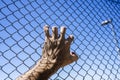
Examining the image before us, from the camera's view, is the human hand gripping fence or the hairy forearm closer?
the hairy forearm

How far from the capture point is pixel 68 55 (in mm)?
2916

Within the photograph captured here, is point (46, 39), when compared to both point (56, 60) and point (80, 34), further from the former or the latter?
point (80, 34)

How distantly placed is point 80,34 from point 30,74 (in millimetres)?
1938

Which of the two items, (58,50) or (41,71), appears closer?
(41,71)

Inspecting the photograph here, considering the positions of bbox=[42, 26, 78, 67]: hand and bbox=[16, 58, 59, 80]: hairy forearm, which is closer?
bbox=[16, 58, 59, 80]: hairy forearm

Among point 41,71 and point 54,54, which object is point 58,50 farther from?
point 41,71

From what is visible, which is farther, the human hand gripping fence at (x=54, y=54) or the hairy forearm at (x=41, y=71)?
the human hand gripping fence at (x=54, y=54)

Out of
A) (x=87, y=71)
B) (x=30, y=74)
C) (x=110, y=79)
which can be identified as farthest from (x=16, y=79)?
(x=110, y=79)

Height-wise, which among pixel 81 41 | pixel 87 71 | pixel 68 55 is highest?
pixel 68 55

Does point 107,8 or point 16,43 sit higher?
point 16,43

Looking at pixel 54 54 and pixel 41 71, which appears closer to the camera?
pixel 41 71

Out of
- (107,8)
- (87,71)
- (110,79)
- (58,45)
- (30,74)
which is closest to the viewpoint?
(30,74)

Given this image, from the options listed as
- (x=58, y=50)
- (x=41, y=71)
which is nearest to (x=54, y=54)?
(x=58, y=50)

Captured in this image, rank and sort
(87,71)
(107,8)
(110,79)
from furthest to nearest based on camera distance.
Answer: (107,8) → (110,79) → (87,71)
